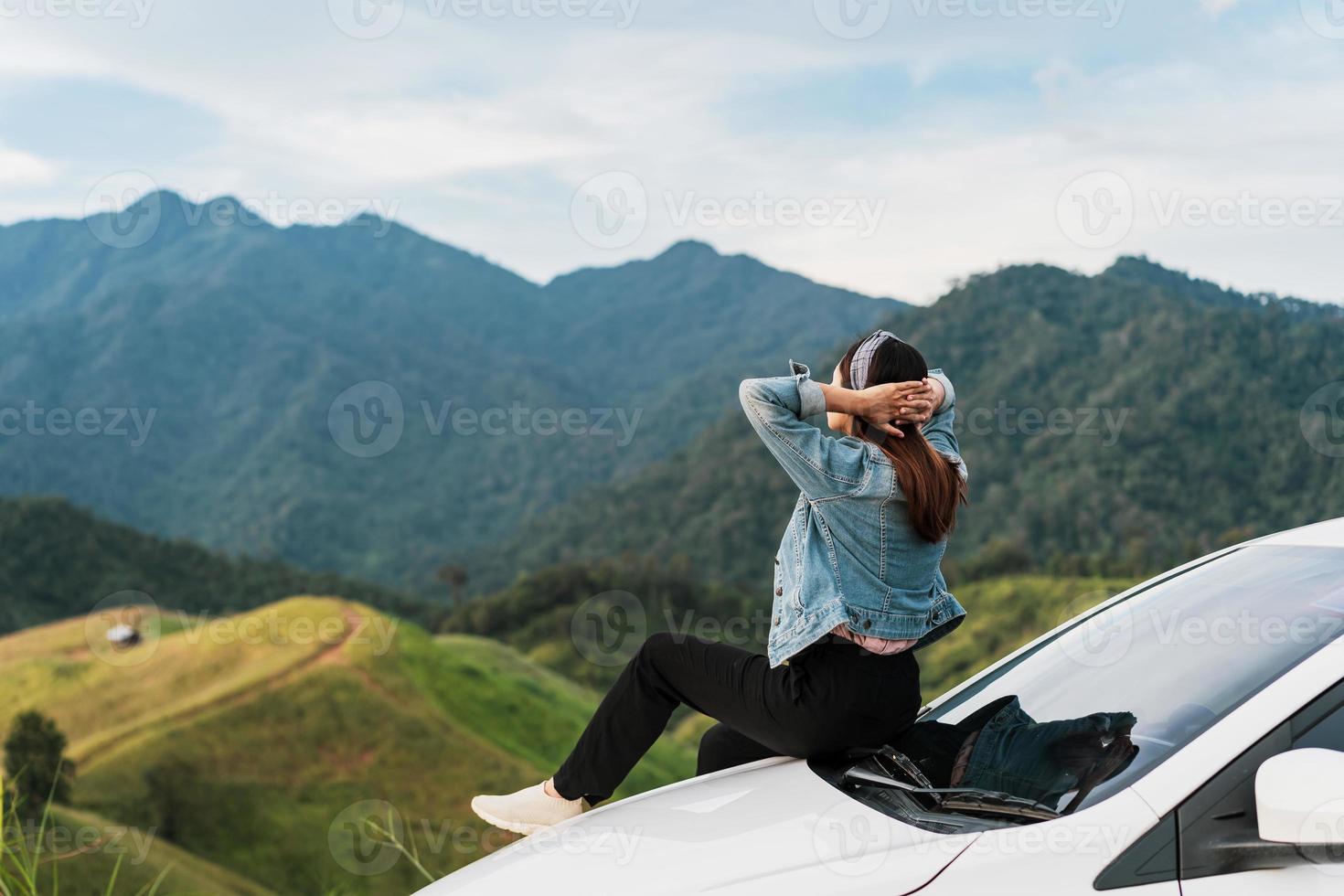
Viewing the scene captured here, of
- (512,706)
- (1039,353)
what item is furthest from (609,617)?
(1039,353)

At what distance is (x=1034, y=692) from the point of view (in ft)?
7.23

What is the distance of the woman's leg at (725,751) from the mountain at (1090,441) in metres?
29.7

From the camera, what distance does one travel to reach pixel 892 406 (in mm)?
2207

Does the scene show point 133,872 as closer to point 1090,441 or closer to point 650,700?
point 650,700

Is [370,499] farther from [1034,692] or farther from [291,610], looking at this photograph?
[1034,692]

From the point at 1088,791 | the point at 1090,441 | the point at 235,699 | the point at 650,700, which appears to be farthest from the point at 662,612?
the point at 1088,791

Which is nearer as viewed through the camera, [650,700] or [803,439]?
[803,439]

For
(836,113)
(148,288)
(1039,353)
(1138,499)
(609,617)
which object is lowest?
(609,617)

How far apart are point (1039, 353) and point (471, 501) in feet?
151

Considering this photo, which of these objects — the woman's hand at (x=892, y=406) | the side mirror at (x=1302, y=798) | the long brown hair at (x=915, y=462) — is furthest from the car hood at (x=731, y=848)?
the woman's hand at (x=892, y=406)

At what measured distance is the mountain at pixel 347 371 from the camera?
75.0 metres

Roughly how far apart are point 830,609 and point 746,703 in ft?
0.84

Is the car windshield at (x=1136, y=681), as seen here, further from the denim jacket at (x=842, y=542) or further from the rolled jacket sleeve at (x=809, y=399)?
the rolled jacket sleeve at (x=809, y=399)

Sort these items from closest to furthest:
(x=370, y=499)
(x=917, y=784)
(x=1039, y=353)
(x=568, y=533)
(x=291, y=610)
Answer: (x=917, y=784) < (x=291, y=610) < (x=1039, y=353) < (x=568, y=533) < (x=370, y=499)
